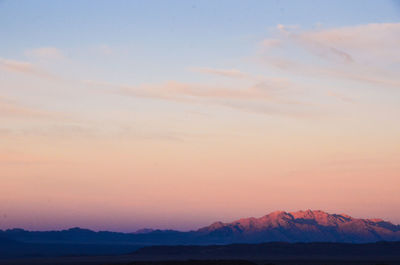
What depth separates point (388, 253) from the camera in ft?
619

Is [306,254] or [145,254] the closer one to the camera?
[306,254]

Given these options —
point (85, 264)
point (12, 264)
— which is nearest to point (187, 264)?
point (85, 264)

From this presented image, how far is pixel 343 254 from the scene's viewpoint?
18725cm

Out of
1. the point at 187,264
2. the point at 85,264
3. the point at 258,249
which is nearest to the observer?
the point at 187,264

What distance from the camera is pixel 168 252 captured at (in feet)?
653

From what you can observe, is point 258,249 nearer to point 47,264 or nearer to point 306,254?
point 306,254

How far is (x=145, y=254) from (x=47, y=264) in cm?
5299

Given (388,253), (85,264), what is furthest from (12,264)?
(388,253)

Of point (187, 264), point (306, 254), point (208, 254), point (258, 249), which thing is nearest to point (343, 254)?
point (306, 254)

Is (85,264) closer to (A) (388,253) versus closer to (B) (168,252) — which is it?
(B) (168,252)

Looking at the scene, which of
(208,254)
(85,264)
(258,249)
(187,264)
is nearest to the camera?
(187,264)

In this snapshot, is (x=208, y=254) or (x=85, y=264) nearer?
(x=85, y=264)

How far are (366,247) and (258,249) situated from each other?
3134 centimetres

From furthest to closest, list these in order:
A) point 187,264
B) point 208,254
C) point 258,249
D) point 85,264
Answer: point 258,249 → point 208,254 → point 85,264 → point 187,264
